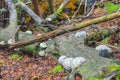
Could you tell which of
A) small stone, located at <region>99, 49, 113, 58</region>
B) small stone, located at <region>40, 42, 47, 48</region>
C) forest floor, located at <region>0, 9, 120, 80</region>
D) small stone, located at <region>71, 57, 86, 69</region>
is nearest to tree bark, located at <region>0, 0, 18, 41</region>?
Result: forest floor, located at <region>0, 9, 120, 80</region>

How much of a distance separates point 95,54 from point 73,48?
76cm

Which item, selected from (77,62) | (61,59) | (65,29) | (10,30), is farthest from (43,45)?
(77,62)

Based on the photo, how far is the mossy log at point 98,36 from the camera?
18.9 ft

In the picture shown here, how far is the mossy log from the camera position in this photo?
5.75 metres

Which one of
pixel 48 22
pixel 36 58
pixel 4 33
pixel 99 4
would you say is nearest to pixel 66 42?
pixel 36 58

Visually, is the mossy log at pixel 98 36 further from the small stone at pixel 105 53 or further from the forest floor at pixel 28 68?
the forest floor at pixel 28 68

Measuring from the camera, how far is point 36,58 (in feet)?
21.0

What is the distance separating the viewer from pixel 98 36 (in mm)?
5836

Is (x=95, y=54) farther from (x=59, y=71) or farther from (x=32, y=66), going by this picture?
(x=32, y=66)

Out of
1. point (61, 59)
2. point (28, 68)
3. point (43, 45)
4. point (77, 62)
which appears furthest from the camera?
point (43, 45)

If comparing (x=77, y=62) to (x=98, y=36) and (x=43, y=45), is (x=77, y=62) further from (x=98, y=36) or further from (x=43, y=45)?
(x=43, y=45)

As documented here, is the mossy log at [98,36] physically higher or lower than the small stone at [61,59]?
higher

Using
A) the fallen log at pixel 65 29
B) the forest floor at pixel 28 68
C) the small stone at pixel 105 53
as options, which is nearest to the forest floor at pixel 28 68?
the forest floor at pixel 28 68

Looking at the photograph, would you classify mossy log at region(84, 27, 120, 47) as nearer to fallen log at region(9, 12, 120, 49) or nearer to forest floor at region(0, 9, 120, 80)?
fallen log at region(9, 12, 120, 49)
